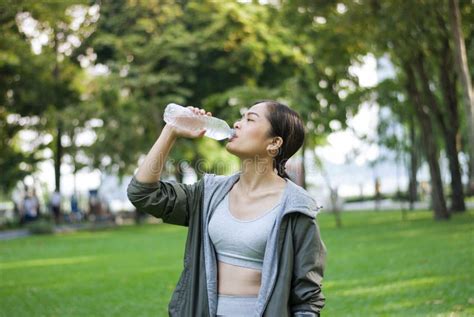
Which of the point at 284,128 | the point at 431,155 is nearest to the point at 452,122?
the point at 431,155

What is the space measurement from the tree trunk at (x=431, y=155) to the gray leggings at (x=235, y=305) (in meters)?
21.9

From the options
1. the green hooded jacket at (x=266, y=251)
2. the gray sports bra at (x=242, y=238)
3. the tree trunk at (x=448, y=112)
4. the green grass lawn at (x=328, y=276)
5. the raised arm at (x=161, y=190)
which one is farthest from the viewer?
the tree trunk at (x=448, y=112)

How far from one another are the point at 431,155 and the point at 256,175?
22.2 m

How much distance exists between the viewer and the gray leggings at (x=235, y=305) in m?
3.70

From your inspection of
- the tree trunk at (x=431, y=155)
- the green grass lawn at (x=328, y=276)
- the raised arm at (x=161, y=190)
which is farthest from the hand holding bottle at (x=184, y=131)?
the tree trunk at (x=431, y=155)

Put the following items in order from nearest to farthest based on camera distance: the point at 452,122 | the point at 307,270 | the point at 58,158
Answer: the point at 307,270, the point at 452,122, the point at 58,158

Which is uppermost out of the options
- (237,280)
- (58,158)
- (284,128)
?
(58,158)

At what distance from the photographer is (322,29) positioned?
929 inches

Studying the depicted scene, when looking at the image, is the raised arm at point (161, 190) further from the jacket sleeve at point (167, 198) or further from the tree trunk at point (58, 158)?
the tree trunk at point (58, 158)

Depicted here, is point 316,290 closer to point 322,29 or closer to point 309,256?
point 309,256

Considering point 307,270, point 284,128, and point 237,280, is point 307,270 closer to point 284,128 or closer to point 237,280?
point 237,280

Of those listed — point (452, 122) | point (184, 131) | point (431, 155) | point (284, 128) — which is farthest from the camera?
point (452, 122)

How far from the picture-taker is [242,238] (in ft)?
12.3

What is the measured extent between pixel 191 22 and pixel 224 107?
3.71m
